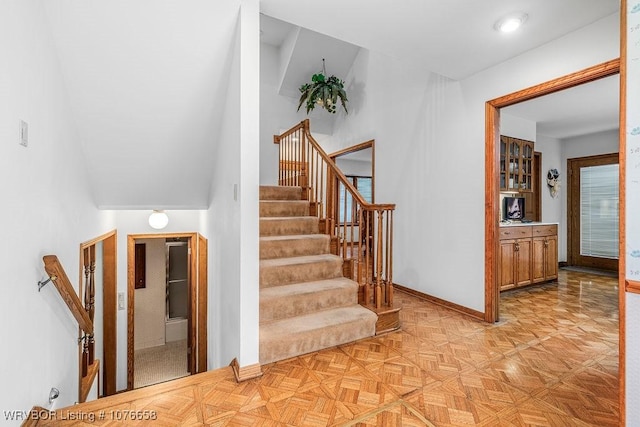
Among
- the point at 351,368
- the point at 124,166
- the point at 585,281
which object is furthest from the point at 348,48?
the point at 585,281

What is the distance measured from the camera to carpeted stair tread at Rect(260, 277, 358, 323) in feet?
8.32

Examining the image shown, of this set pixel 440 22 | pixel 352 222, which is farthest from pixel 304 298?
pixel 440 22

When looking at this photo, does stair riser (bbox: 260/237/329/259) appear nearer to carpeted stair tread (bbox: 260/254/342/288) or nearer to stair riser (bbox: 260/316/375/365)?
carpeted stair tread (bbox: 260/254/342/288)

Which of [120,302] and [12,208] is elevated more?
[12,208]

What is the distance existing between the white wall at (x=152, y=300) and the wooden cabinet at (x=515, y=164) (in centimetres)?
586

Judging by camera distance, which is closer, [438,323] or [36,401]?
[36,401]

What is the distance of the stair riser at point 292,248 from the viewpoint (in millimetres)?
3166

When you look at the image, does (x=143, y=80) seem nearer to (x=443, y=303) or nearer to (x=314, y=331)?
(x=314, y=331)

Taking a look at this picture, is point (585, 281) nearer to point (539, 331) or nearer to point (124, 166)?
point (539, 331)

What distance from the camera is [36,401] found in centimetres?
158

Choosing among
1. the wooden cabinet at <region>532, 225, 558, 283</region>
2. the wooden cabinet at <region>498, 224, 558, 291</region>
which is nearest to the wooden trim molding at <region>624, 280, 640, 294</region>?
the wooden cabinet at <region>498, 224, 558, 291</region>

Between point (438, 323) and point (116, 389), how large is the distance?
422 centimetres

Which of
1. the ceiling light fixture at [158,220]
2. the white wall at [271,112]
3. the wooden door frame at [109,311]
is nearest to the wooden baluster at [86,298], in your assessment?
the wooden door frame at [109,311]

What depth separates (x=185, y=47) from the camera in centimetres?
215
